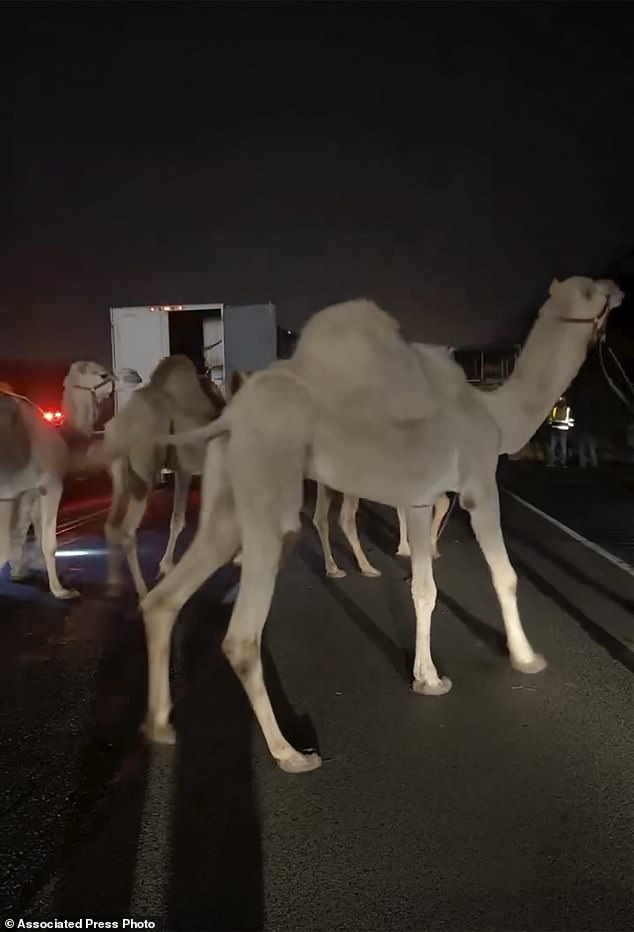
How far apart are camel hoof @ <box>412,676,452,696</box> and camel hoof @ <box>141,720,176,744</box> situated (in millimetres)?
1591

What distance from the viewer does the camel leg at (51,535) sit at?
25.6 feet

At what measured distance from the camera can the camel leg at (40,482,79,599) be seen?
7.80 meters

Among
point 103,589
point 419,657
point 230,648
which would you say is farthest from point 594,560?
point 230,648

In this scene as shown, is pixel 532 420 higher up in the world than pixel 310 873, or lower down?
higher up

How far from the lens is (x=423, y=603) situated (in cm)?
541

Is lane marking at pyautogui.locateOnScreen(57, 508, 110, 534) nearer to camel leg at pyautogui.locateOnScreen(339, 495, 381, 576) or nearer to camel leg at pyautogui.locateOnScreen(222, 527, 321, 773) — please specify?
camel leg at pyautogui.locateOnScreen(339, 495, 381, 576)

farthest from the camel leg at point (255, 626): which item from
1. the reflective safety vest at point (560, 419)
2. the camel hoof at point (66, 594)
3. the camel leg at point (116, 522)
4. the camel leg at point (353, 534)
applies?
the reflective safety vest at point (560, 419)

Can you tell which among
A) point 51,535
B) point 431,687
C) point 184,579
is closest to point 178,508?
point 51,535

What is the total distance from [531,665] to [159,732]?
2556mm

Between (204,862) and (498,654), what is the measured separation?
316 centimetres

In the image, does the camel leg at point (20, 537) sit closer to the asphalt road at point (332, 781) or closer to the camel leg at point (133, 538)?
the camel leg at point (133, 538)

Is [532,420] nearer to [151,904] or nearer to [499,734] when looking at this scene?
[499,734]

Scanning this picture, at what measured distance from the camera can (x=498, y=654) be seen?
5.94 meters

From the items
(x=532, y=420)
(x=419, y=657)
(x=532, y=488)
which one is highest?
(x=532, y=420)
